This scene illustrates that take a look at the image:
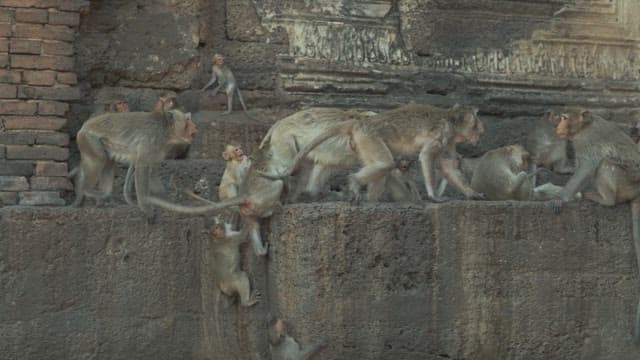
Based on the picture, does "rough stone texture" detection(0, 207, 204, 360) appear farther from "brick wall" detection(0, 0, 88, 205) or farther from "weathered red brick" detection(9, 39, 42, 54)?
"weathered red brick" detection(9, 39, 42, 54)

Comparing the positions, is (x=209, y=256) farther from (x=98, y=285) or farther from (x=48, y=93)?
(x=48, y=93)

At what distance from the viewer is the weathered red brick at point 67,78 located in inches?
295

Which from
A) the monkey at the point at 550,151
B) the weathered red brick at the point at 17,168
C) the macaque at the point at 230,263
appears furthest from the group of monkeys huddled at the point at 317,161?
the monkey at the point at 550,151

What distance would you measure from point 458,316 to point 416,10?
12.4ft

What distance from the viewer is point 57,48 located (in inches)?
295

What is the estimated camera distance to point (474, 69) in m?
9.52

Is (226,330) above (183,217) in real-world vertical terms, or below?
below

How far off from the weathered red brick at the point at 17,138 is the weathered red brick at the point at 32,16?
0.73 meters

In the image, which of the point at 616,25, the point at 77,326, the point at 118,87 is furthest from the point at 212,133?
the point at 616,25

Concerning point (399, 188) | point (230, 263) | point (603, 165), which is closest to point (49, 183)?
point (230, 263)

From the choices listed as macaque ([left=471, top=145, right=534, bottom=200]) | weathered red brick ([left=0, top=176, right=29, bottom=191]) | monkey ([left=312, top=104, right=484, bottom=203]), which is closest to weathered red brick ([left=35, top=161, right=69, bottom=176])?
weathered red brick ([left=0, top=176, right=29, bottom=191])

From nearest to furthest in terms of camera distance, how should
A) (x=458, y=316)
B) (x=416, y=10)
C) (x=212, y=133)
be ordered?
(x=458, y=316), (x=212, y=133), (x=416, y=10)

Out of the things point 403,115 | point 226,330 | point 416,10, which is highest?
point 416,10

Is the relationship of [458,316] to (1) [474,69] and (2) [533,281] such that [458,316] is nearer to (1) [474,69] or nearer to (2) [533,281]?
(2) [533,281]
